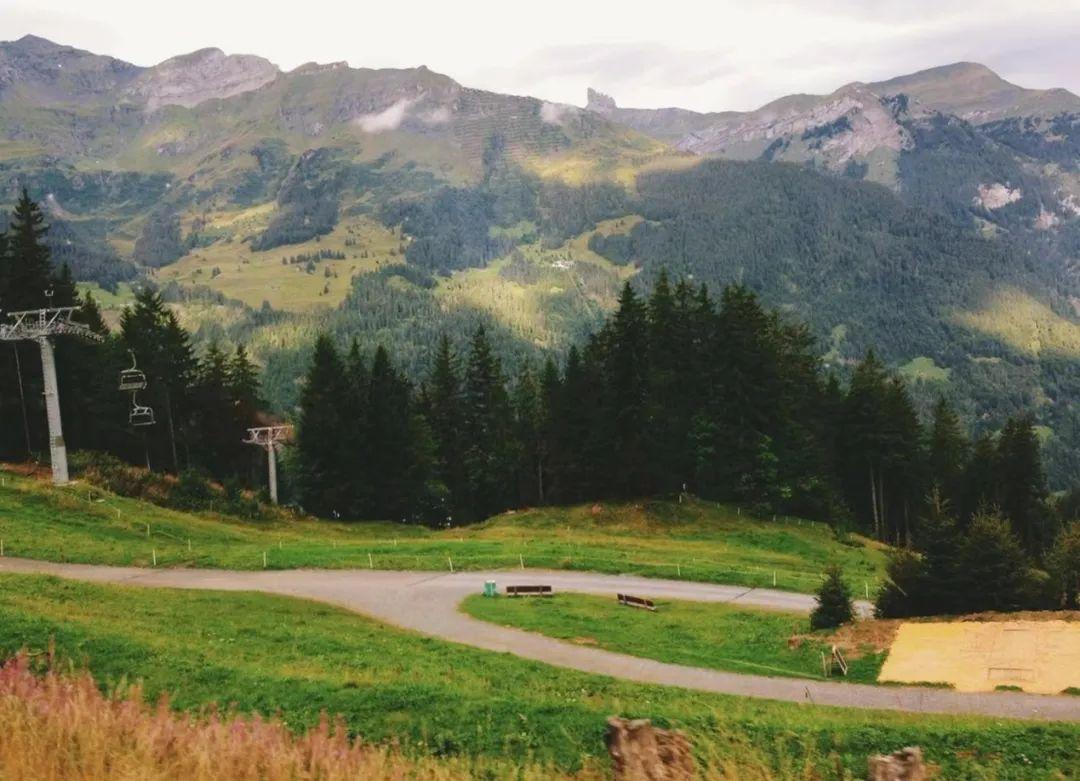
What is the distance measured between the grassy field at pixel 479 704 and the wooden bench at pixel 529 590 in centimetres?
1316

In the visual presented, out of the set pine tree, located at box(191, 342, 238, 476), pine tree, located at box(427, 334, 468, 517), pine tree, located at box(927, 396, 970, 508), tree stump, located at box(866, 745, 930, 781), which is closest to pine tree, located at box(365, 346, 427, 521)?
pine tree, located at box(427, 334, 468, 517)

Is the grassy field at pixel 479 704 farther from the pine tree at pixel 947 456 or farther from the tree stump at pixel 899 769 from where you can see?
the pine tree at pixel 947 456

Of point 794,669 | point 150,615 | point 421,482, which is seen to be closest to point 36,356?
point 421,482

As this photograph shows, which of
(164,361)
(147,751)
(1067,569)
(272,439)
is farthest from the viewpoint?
(164,361)

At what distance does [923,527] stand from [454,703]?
2376cm

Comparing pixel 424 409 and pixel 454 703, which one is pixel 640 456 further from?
pixel 454 703

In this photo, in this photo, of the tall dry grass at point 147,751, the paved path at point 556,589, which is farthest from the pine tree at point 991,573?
the tall dry grass at point 147,751

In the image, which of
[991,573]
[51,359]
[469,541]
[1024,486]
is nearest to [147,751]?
[991,573]

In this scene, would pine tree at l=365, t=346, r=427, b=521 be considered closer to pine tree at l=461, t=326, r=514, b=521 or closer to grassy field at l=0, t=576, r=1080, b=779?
pine tree at l=461, t=326, r=514, b=521

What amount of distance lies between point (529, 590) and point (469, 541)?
51.5 ft

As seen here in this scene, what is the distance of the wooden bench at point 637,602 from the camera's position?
35456 millimetres

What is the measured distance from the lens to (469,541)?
5325 centimetres

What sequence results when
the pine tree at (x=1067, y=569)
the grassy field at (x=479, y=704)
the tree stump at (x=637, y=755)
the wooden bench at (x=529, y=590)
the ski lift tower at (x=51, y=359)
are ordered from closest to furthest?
the tree stump at (x=637, y=755)
the grassy field at (x=479, y=704)
the pine tree at (x=1067, y=569)
the wooden bench at (x=529, y=590)
the ski lift tower at (x=51, y=359)

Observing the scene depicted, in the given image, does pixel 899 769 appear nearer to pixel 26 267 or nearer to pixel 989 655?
pixel 989 655
